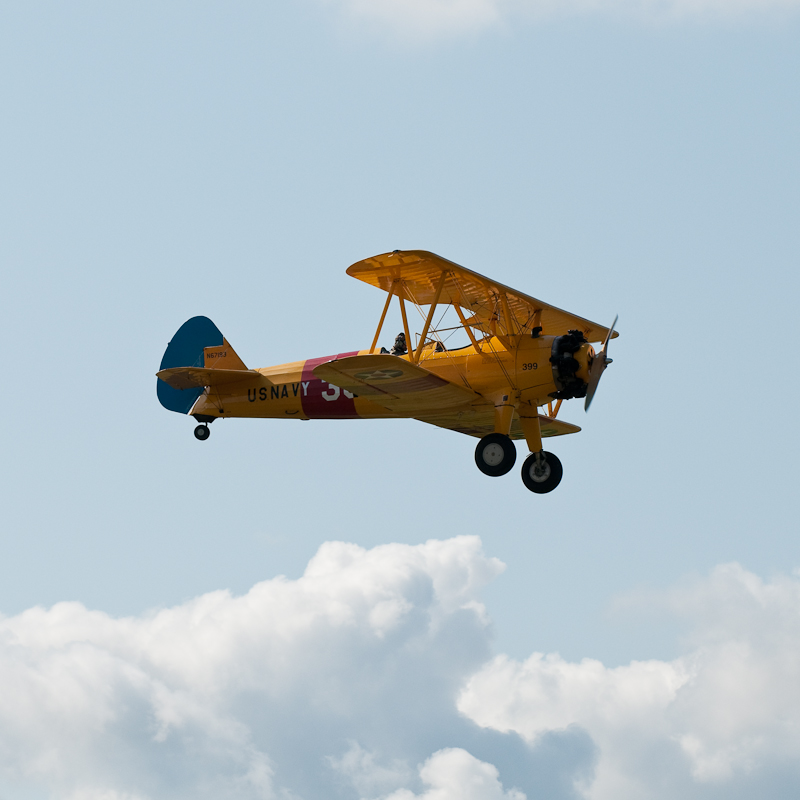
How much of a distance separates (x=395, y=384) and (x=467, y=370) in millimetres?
1424

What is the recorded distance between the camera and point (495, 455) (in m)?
18.8

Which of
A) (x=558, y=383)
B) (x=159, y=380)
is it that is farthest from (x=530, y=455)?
(x=159, y=380)

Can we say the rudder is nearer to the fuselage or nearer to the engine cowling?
the fuselage

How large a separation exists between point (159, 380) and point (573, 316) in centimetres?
802

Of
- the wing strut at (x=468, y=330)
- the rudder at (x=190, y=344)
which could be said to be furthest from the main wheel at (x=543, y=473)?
the rudder at (x=190, y=344)

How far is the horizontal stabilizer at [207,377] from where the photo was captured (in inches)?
846

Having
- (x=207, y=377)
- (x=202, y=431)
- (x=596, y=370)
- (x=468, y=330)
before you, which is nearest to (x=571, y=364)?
(x=596, y=370)

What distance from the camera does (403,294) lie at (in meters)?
19.6

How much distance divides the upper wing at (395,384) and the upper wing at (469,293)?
1286 millimetres

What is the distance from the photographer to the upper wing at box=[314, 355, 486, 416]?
17438 mm

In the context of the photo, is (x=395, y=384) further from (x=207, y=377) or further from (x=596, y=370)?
(x=207, y=377)

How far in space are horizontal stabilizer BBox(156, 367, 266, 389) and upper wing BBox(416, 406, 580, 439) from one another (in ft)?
10.8

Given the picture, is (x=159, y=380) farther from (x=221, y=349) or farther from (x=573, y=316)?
(x=573, y=316)

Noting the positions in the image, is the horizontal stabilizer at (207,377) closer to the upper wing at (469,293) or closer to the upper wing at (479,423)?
the upper wing at (469,293)
